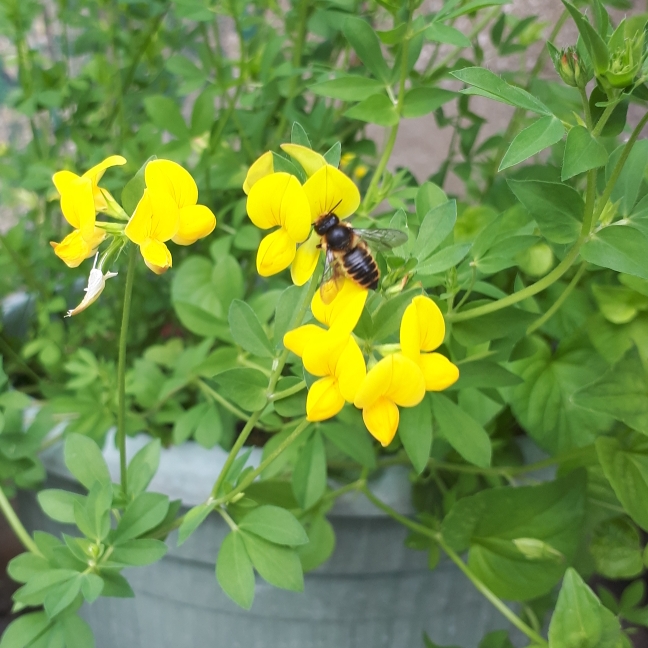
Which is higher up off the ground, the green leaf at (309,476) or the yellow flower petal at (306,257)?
the yellow flower petal at (306,257)

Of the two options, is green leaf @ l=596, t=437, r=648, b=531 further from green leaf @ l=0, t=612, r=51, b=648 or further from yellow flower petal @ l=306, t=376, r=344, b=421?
green leaf @ l=0, t=612, r=51, b=648

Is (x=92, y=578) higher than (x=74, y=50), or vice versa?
(x=74, y=50)

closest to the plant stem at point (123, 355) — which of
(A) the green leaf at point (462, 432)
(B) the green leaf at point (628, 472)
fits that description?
(A) the green leaf at point (462, 432)

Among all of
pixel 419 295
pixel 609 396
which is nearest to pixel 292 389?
pixel 419 295

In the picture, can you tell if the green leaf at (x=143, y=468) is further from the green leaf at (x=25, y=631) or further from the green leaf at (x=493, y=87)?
the green leaf at (x=493, y=87)

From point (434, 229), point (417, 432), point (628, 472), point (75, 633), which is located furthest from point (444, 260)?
point (75, 633)

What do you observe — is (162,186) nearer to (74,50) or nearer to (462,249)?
(462,249)
